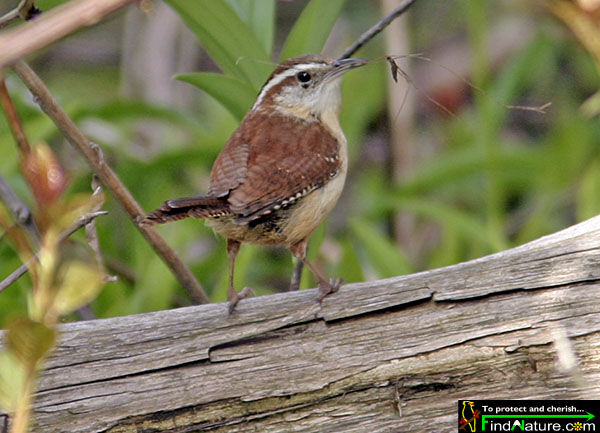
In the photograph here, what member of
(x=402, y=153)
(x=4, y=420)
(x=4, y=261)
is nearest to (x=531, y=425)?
(x=4, y=420)

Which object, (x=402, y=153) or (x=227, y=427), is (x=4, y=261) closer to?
(x=227, y=427)

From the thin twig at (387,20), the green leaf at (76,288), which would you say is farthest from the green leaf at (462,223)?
the green leaf at (76,288)

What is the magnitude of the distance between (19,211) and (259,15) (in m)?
1.08

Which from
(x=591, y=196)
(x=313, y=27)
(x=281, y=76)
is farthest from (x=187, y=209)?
(x=591, y=196)

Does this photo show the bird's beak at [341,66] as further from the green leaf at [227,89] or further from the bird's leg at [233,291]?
the bird's leg at [233,291]

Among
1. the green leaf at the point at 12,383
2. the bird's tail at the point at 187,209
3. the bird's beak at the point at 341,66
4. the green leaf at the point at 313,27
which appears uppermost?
the green leaf at the point at 313,27

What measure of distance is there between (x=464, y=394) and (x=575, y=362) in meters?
0.29

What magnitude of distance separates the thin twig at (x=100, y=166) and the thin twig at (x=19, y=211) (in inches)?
11.6

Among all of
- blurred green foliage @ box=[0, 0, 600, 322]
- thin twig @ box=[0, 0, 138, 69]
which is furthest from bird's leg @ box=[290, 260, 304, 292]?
thin twig @ box=[0, 0, 138, 69]

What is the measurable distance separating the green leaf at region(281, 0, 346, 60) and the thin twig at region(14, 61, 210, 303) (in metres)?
0.88

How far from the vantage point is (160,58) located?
574cm

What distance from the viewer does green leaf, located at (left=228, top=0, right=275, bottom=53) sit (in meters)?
2.78

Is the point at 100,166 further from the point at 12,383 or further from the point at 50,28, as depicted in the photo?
the point at 50,28

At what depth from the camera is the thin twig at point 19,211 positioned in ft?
8.11
